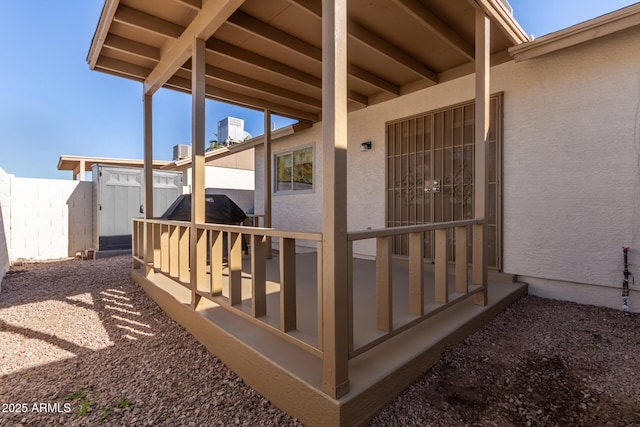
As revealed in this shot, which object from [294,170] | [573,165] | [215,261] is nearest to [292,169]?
[294,170]

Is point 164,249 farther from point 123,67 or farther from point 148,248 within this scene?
point 123,67

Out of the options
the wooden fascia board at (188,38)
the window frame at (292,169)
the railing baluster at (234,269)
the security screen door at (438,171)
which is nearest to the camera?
the railing baluster at (234,269)

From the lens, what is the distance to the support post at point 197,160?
298 cm

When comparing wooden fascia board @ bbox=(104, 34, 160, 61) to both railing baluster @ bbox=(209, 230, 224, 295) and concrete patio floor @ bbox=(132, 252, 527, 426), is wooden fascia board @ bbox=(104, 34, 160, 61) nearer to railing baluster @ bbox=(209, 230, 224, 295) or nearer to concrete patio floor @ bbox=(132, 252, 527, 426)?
railing baluster @ bbox=(209, 230, 224, 295)

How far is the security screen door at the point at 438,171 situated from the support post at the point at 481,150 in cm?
119

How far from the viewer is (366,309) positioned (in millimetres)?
2758

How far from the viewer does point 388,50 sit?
3.70 metres

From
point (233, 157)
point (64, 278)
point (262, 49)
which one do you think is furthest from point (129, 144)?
point (262, 49)

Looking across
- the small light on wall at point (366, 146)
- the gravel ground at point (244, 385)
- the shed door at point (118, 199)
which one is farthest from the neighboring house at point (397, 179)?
the shed door at point (118, 199)

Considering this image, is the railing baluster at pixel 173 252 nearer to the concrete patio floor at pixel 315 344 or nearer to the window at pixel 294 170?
the concrete patio floor at pixel 315 344

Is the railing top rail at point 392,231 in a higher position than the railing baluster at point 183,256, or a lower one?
higher

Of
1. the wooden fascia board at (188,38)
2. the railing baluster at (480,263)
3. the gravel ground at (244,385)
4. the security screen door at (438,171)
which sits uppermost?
the wooden fascia board at (188,38)

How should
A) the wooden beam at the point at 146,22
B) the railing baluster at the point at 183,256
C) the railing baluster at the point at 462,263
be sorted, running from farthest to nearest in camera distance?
the railing baluster at the point at 183,256 → the wooden beam at the point at 146,22 → the railing baluster at the point at 462,263

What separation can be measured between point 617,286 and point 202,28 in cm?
487
